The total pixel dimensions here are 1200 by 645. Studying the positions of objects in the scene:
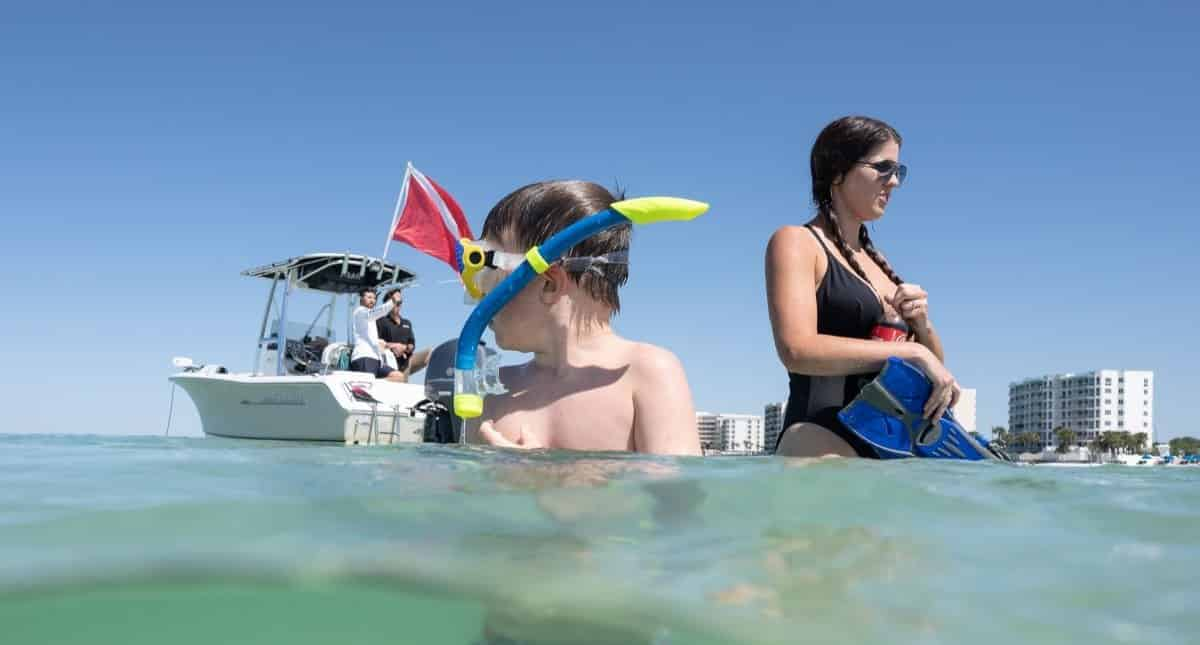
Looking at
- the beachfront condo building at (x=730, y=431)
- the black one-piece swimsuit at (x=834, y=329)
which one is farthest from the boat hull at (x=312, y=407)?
the beachfront condo building at (x=730, y=431)

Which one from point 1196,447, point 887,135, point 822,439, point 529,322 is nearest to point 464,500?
point 529,322

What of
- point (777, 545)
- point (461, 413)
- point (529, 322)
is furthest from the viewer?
point (529, 322)

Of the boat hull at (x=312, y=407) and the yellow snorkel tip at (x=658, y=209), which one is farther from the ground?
the yellow snorkel tip at (x=658, y=209)

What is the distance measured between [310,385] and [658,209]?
11840 mm

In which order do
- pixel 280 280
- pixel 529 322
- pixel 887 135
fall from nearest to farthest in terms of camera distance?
pixel 529 322, pixel 887 135, pixel 280 280

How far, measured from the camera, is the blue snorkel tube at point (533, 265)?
6.47ft

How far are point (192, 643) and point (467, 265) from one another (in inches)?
56.9

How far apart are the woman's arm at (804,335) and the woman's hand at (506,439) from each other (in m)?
0.74

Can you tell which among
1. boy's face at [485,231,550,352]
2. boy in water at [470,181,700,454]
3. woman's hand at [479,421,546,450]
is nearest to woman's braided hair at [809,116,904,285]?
boy in water at [470,181,700,454]

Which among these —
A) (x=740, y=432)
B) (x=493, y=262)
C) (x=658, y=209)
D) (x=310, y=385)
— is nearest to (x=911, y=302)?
(x=658, y=209)

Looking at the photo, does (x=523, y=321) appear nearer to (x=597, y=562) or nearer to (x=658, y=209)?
(x=658, y=209)

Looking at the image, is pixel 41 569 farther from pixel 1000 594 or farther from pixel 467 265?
pixel 467 265

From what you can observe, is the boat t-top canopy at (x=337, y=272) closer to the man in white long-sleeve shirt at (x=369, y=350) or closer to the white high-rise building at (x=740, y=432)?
the man in white long-sleeve shirt at (x=369, y=350)

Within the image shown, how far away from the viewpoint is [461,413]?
6.60 ft
